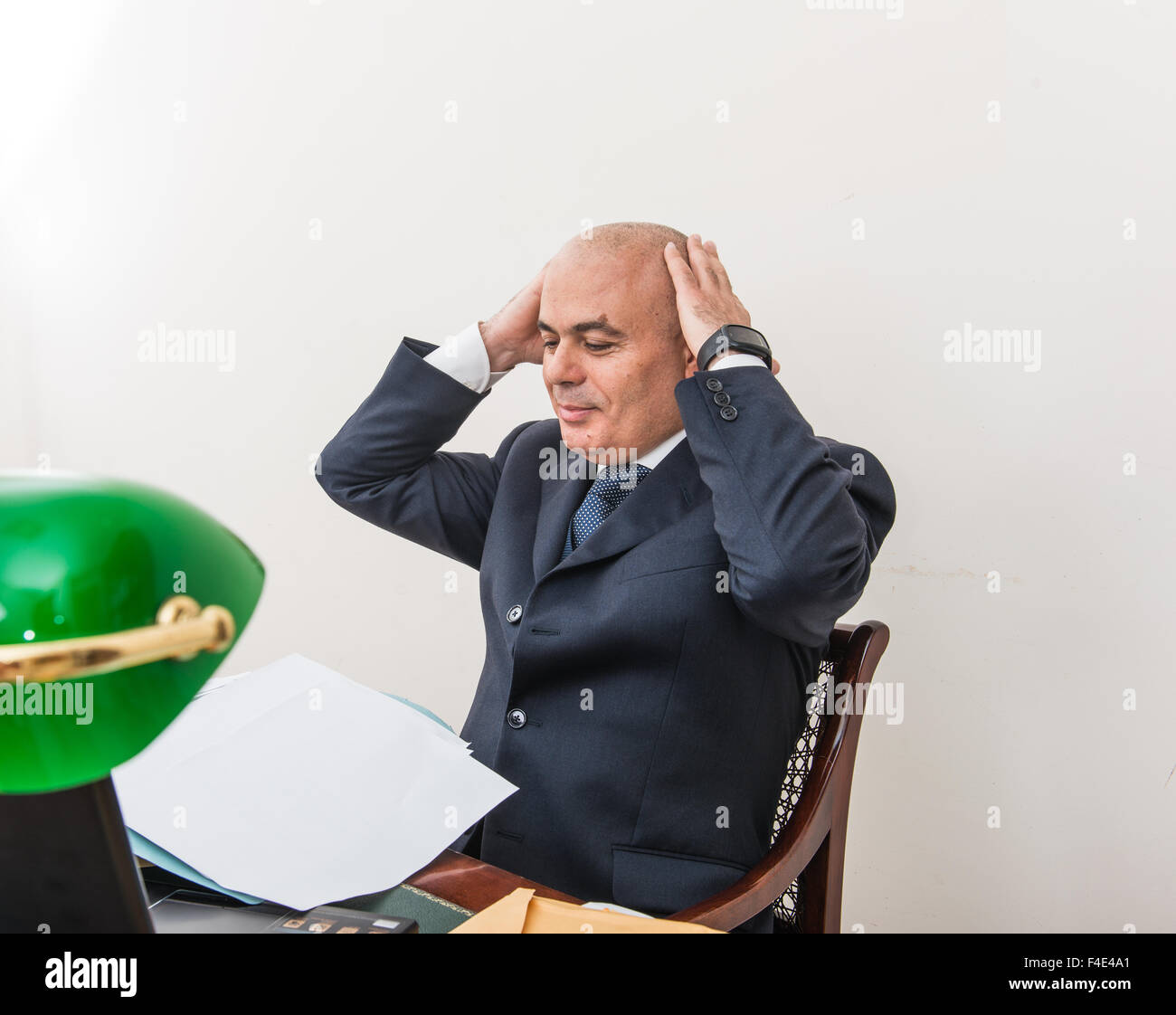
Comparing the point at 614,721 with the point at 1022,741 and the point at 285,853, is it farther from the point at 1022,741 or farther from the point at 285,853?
the point at 1022,741

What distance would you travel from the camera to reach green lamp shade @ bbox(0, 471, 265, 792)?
0.35m

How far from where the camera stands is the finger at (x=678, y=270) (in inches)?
52.5

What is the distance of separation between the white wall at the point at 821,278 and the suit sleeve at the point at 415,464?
21.7 inches

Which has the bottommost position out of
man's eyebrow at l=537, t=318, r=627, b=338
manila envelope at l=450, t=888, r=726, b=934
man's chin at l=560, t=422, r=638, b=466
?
manila envelope at l=450, t=888, r=726, b=934

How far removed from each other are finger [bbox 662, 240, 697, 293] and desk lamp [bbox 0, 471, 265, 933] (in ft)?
3.29

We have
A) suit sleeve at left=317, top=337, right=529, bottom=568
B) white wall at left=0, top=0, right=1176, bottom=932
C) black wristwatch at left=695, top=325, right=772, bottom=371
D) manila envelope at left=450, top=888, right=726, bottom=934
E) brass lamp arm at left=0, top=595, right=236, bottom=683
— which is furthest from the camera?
white wall at left=0, top=0, right=1176, bottom=932

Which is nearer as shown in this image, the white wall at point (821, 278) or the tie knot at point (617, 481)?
the tie knot at point (617, 481)

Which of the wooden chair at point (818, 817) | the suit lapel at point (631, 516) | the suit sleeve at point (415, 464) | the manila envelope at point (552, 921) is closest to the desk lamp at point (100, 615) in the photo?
the manila envelope at point (552, 921)

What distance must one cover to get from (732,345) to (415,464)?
630 mm

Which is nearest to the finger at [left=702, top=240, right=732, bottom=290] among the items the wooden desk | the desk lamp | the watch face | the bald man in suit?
the bald man in suit

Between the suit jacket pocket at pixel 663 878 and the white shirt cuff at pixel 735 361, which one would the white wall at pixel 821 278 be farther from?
the suit jacket pocket at pixel 663 878

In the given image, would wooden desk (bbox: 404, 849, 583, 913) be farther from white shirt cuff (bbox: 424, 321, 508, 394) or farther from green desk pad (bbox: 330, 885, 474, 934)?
white shirt cuff (bbox: 424, 321, 508, 394)

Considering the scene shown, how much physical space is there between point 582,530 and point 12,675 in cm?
105
